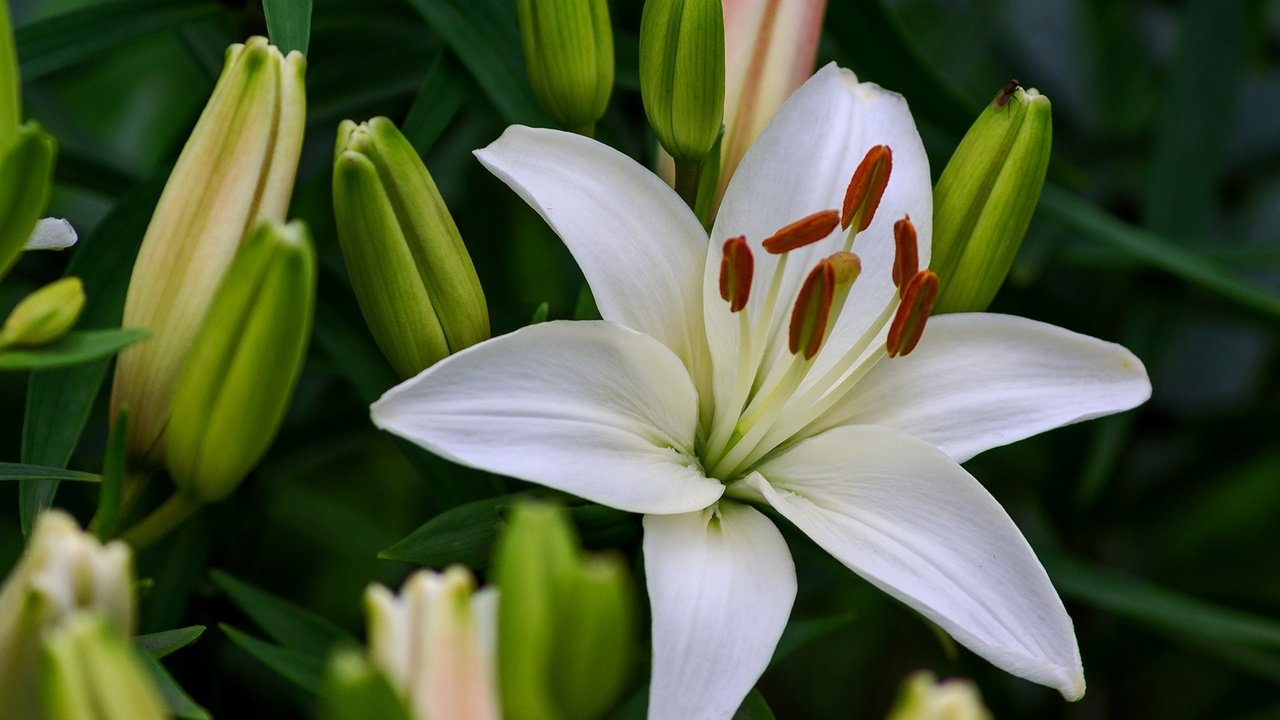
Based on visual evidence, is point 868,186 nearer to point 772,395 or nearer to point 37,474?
point 772,395

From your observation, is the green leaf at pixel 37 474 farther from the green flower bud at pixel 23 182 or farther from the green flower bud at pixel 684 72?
the green flower bud at pixel 684 72

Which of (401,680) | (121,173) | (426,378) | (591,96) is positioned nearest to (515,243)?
(121,173)

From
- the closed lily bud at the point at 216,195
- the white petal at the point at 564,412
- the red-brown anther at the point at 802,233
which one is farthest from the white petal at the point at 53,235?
the red-brown anther at the point at 802,233

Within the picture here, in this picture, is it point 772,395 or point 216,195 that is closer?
point 216,195

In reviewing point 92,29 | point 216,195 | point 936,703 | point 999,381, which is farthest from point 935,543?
point 92,29

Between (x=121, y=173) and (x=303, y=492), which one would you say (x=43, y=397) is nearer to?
(x=121, y=173)

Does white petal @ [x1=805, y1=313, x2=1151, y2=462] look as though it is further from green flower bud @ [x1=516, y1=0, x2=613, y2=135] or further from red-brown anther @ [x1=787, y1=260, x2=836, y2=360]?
green flower bud @ [x1=516, y1=0, x2=613, y2=135]
